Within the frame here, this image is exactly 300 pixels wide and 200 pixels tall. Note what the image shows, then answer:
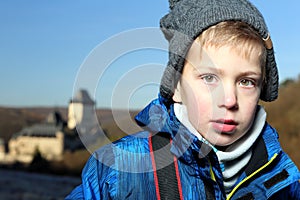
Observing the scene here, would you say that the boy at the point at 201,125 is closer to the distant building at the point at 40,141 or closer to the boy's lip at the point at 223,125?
the boy's lip at the point at 223,125

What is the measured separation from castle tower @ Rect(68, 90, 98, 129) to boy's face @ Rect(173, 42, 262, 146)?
16 cm

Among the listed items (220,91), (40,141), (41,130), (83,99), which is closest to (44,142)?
(40,141)

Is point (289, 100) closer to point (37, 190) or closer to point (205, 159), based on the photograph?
point (37, 190)

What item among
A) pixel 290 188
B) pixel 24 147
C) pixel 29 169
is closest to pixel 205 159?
pixel 290 188

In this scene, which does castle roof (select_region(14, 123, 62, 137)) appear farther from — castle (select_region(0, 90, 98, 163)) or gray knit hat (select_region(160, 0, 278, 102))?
gray knit hat (select_region(160, 0, 278, 102))

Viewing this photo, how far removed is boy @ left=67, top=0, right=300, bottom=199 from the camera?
733 millimetres

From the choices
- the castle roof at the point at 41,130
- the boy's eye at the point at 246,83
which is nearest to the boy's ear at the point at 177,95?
the boy's eye at the point at 246,83

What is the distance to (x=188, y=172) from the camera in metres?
0.75

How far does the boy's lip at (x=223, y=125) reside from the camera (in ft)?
2.47

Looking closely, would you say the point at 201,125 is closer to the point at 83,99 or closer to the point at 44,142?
the point at 83,99

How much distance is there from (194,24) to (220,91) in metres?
0.12

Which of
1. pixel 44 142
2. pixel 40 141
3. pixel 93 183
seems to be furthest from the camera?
pixel 40 141

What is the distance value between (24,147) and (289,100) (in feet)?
56.2

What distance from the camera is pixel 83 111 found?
0.80 metres
